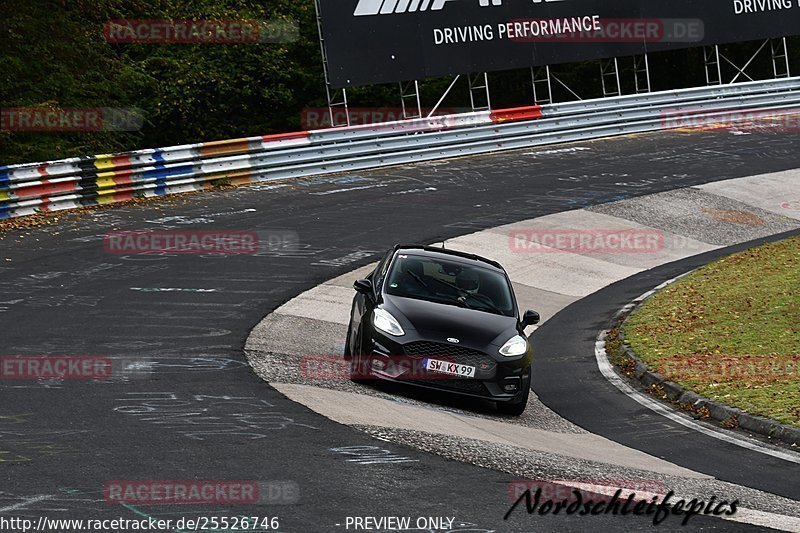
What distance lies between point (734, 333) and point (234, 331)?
7.12 m

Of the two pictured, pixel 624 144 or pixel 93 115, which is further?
pixel 624 144

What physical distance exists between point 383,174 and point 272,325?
43.6 ft

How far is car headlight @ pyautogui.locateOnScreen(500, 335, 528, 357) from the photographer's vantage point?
40.3 feet

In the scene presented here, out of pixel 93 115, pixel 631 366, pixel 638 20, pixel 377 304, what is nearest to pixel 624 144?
pixel 638 20

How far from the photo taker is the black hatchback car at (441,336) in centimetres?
1201

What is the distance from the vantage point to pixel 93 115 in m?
29.2

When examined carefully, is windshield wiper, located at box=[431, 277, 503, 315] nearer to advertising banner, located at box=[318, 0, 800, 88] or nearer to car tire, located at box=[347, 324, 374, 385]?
car tire, located at box=[347, 324, 374, 385]

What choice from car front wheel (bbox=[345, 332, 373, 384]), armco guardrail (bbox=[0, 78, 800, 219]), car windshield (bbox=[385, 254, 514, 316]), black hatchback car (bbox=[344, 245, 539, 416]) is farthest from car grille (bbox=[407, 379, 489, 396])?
armco guardrail (bbox=[0, 78, 800, 219])

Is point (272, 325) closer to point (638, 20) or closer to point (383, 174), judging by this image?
point (383, 174)

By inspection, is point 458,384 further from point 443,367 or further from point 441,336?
point 441,336

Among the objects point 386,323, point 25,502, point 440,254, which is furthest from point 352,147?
point 25,502

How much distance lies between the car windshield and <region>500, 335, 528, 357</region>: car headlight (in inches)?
24.4

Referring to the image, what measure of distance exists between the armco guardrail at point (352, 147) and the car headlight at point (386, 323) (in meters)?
11.8

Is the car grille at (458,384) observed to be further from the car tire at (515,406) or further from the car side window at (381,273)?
the car side window at (381,273)
